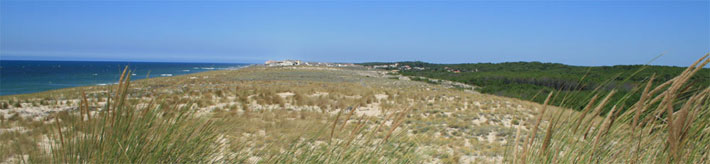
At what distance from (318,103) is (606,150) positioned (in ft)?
31.0

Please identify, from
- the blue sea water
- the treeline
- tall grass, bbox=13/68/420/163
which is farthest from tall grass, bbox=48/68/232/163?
the treeline

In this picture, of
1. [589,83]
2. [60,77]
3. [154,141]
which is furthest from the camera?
[60,77]

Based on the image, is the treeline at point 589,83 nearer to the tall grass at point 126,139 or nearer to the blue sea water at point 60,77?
the tall grass at point 126,139

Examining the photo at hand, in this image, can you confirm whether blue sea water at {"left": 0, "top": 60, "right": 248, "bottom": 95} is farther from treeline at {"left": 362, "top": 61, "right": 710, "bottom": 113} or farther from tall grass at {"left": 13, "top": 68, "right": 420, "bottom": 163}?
treeline at {"left": 362, "top": 61, "right": 710, "bottom": 113}

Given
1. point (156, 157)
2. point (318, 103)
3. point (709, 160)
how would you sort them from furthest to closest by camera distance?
point (318, 103), point (156, 157), point (709, 160)

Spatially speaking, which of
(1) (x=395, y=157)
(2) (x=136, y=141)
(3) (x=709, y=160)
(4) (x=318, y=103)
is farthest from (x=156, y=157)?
(4) (x=318, y=103)

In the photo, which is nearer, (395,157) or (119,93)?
(119,93)

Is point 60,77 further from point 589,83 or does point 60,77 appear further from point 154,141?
point 589,83

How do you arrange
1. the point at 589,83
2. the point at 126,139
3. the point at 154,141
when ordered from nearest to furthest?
the point at 126,139, the point at 154,141, the point at 589,83

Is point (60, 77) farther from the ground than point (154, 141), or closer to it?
closer to it

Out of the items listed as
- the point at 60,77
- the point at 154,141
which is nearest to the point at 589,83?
the point at 154,141

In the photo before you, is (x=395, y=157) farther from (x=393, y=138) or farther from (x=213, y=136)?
(x=213, y=136)

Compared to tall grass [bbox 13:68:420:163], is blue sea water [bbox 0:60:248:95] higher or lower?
lower

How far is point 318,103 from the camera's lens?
35.0 feet
